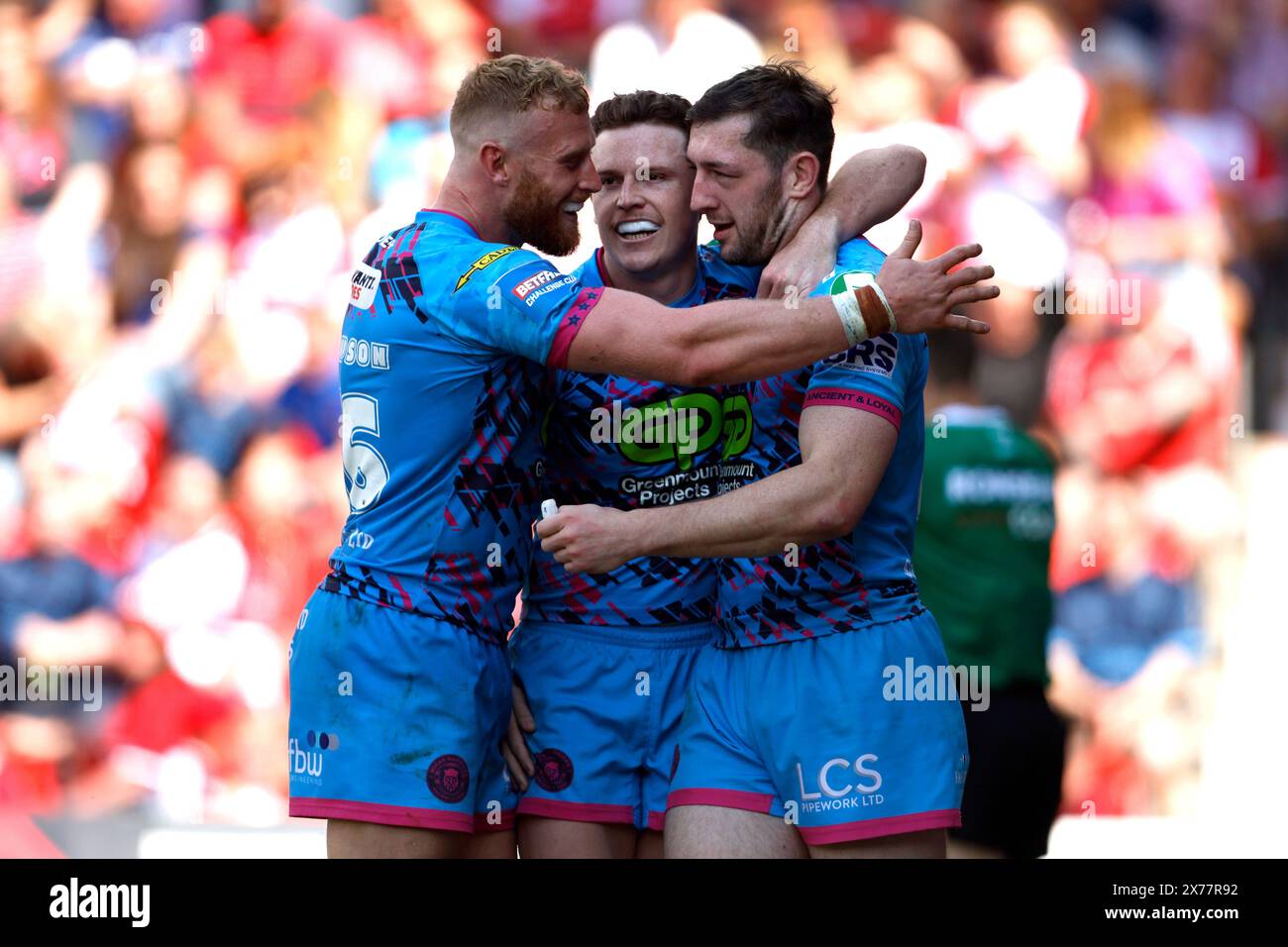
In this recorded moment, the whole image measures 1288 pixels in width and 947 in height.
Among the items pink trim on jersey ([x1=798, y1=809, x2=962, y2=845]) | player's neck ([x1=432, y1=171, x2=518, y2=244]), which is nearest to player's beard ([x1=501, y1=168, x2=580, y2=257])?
player's neck ([x1=432, y1=171, x2=518, y2=244])

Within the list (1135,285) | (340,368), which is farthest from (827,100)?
(1135,285)

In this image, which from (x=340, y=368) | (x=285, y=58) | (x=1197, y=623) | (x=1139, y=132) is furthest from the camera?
(x=285, y=58)

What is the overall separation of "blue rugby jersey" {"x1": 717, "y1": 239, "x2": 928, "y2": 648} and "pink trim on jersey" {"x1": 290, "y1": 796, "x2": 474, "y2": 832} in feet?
2.37

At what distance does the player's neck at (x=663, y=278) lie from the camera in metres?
3.98

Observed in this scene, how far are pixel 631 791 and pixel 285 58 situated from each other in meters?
5.75

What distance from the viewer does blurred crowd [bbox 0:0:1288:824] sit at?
23.6 ft

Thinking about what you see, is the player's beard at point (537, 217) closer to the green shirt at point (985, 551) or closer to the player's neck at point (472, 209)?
the player's neck at point (472, 209)

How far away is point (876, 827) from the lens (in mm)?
3416

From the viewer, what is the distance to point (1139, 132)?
7.86 m

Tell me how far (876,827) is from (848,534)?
0.62 meters

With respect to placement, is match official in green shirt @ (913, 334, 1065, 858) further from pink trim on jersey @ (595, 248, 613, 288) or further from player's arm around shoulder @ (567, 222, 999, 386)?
player's arm around shoulder @ (567, 222, 999, 386)

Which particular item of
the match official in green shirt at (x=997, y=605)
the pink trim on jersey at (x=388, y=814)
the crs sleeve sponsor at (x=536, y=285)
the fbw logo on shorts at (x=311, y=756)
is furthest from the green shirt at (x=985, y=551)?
the fbw logo on shorts at (x=311, y=756)

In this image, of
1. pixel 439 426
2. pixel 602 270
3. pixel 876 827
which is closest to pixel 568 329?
pixel 439 426
